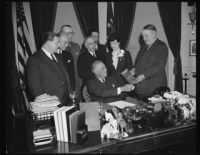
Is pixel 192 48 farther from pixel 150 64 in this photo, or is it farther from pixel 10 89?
pixel 10 89

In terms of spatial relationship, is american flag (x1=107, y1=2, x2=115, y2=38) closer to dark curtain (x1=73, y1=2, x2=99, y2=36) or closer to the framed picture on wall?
dark curtain (x1=73, y1=2, x2=99, y2=36)

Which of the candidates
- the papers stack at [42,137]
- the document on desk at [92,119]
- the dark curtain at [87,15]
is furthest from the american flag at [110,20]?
the papers stack at [42,137]

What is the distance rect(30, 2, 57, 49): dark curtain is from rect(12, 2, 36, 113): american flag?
49mm

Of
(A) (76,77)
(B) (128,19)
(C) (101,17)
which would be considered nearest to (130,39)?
(B) (128,19)

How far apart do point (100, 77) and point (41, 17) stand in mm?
919

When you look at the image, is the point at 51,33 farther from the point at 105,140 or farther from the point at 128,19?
the point at 105,140

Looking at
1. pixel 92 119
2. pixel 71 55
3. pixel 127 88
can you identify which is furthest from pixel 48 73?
pixel 127 88

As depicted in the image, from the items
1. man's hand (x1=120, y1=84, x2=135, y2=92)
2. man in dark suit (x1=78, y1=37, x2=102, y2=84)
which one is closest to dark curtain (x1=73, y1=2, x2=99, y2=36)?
man in dark suit (x1=78, y1=37, x2=102, y2=84)

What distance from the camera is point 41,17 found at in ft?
8.09

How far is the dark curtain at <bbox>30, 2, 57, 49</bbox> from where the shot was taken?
245cm

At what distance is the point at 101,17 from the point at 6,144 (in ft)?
5.51

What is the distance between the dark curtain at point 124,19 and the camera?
9.09ft

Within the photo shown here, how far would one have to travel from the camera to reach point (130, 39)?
9.36ft

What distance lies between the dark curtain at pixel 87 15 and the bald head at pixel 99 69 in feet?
1.16
